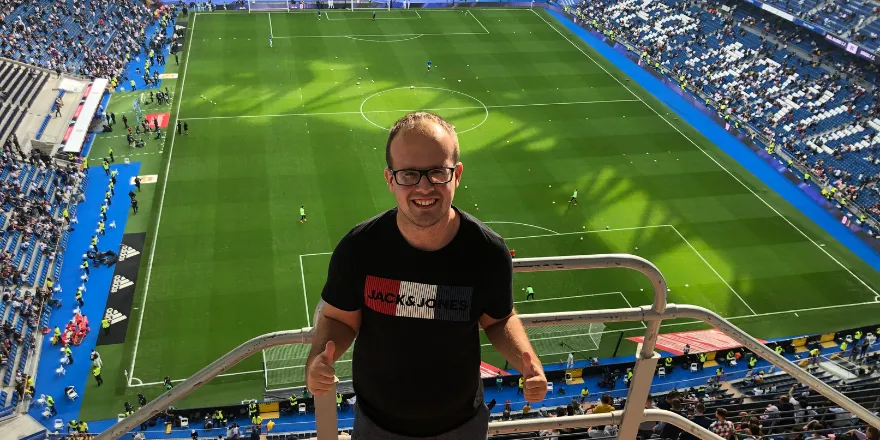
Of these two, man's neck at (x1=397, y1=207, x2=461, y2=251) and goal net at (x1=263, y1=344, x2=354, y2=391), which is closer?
man's neck at (x1=397, y1=207, x2=461, y2=251)

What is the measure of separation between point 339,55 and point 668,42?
2780 cm

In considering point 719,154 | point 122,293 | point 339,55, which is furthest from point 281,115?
point 719,154

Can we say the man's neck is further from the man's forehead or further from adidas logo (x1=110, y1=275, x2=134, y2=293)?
adidas logo (x1=110, y1=275, x2=134, y2=293)

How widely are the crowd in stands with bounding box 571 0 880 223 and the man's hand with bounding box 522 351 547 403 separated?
40.4 meters

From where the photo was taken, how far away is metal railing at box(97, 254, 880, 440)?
4.22m

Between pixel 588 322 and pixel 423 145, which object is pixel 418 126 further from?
pixel 588 322

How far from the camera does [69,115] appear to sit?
41.8 metres

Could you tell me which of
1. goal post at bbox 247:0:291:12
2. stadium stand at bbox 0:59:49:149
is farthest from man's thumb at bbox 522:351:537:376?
goal post at bbox 247:0:291:12

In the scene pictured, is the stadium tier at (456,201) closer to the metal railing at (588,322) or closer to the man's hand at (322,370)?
the metal railing at (588,322)

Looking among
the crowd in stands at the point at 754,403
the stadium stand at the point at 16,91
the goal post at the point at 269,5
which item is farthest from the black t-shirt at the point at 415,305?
the goal post at the point at 269,5

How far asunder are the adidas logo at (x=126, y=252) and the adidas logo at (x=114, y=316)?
354 cm

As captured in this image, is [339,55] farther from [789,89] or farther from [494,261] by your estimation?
[494,261]

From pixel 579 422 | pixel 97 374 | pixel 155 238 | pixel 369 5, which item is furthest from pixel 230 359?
pixel 369 5

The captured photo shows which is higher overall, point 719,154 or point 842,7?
point 842,7
